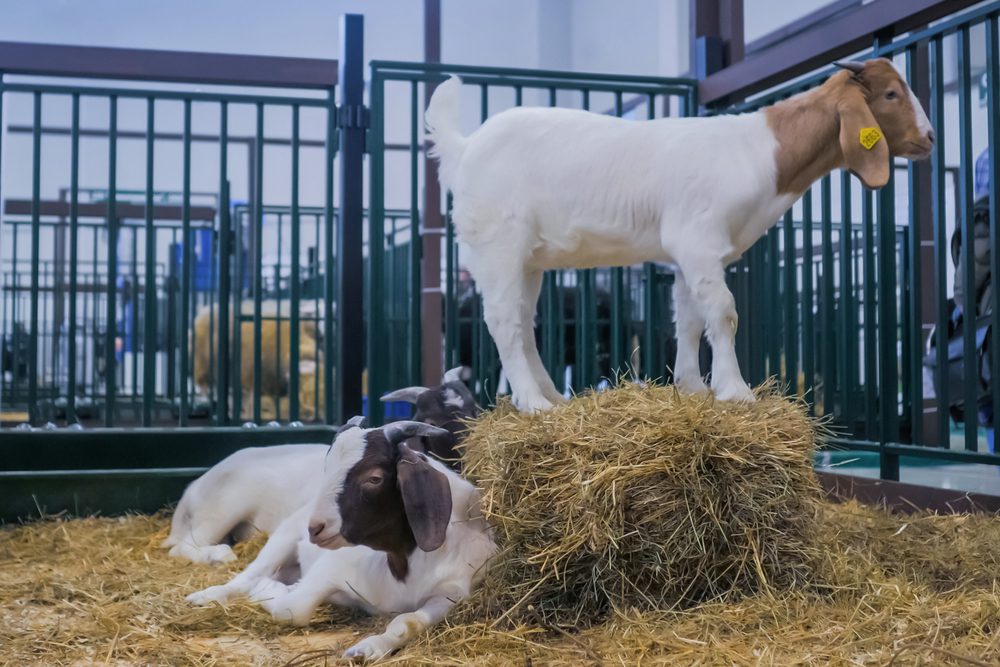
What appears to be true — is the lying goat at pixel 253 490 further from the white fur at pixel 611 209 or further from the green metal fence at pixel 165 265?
the green metal fence at pixel 165 265

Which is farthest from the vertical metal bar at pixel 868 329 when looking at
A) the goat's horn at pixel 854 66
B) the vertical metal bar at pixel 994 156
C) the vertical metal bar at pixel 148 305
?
the vertical metal bar at pixel 148 305

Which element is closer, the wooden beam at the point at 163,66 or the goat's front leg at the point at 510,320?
the goat's front leg at the point at 510,320

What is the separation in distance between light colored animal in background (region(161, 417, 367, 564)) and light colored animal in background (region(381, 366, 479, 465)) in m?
0.43

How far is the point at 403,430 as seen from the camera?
248 centimetres

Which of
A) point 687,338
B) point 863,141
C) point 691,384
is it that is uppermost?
point 863,141

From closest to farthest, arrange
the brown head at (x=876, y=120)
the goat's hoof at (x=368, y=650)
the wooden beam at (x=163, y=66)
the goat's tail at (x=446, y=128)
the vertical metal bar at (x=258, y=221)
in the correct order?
the goat's hoof at (x=368, y=650), the brown head at (x=876, y=120), the goat's tail at (x=446, y=128), the wooden beam at (x=163, y=66), the vertical metal bar at (x=258, y=221)

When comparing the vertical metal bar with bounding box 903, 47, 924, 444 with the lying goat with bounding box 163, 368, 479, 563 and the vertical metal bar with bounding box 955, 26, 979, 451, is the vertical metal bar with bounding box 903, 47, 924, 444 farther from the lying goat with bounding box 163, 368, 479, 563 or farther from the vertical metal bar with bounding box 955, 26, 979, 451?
the lying goat with bounding box 163, 368, 479, 563

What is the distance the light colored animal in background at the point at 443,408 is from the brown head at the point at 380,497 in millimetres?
692

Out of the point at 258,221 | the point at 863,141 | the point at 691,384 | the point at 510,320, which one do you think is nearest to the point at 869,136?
the point at 863,141

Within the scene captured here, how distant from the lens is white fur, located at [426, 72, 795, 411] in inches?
108

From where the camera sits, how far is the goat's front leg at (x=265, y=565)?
266 cm

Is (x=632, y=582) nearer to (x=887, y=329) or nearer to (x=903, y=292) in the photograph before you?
(x=887, y=329)

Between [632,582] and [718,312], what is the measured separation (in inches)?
30.5

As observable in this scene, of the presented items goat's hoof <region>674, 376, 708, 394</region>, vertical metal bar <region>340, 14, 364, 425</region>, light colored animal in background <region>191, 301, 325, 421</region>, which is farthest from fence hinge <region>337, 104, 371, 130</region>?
light colored animal in background <region>191, 301, 325, 421</region>
